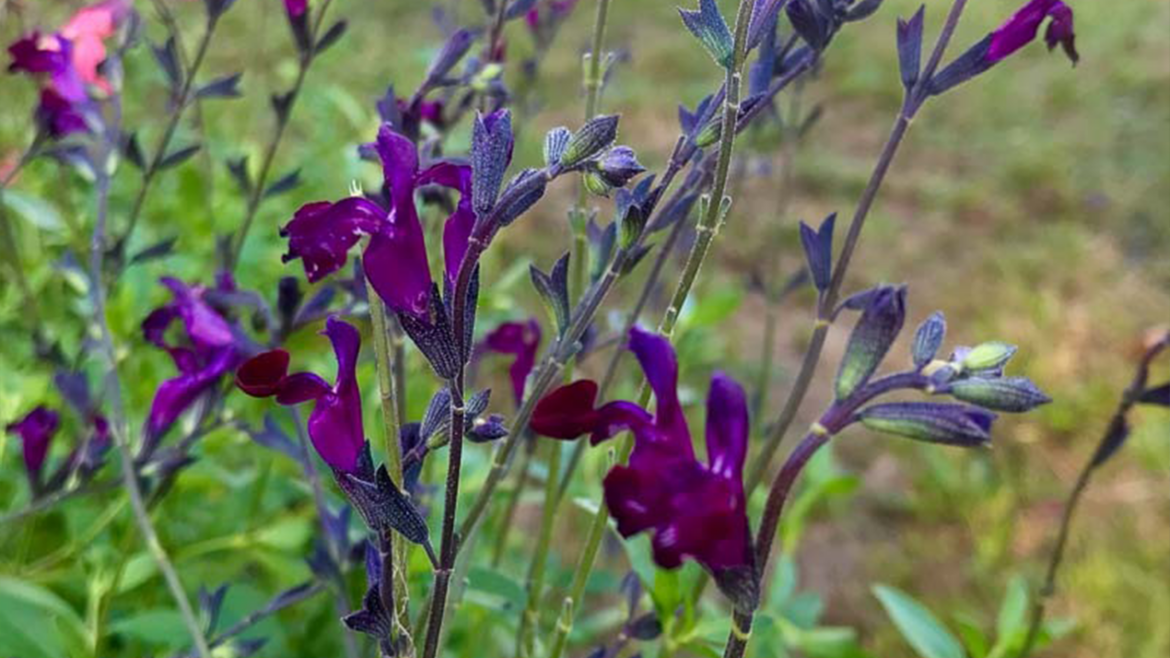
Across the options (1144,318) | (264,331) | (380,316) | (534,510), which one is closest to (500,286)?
(534,510)

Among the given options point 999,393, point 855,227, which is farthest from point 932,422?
point 855,227

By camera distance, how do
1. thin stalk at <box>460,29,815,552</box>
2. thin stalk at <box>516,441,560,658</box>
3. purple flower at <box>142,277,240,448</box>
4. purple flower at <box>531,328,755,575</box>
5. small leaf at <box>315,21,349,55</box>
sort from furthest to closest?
small leaf at <box>315,21,349,55</box> < thin stalk at <box>516,441,560,658</box> < purple flower at <box>142,277,240,448</box> < thin stalk at <box>460,29,815,552</box> < purple flower at <box>531,328,755,575</box>

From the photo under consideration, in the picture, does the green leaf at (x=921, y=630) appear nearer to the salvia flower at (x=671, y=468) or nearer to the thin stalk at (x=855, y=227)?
the thin stalk at (x=855, y=227)

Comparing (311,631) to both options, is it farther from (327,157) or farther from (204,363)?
(327,157)

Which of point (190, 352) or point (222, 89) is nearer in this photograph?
point (190, 352)

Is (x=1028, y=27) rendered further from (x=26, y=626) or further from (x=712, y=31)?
(x=26, y=626)

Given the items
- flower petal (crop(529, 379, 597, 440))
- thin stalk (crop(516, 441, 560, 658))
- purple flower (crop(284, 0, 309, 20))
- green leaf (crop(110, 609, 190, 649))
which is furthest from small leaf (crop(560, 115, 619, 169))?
green leaf (crop(110, 609, 190, 649))

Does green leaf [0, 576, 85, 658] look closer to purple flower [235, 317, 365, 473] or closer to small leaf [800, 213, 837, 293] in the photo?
purple flower [235, 317, 365, 473]

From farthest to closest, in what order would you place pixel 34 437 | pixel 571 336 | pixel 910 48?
pixel 34 437 < pixel 910 48 < pixel 571 336
